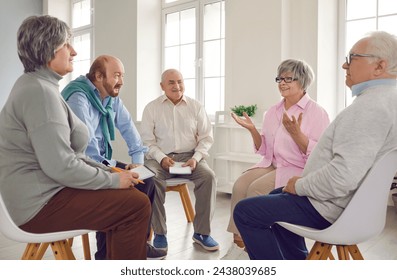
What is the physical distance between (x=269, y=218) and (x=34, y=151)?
0.92 metres

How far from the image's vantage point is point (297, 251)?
1707 millimetres

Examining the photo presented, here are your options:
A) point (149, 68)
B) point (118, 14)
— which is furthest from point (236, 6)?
point (118, 14)

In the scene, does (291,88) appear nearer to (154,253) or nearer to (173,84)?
(173,84)

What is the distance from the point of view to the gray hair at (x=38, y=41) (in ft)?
4.81

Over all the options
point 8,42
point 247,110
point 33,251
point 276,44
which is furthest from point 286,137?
point 8,42

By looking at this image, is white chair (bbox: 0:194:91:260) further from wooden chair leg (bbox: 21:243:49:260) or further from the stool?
the stool

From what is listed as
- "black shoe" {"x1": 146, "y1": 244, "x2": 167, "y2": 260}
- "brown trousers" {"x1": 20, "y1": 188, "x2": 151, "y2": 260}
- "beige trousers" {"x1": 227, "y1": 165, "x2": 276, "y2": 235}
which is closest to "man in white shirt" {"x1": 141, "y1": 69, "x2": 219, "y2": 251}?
"beige trousers" {"x1": 227, "y1": 165, "x2": 276, "y2": 235}

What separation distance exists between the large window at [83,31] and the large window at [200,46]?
161 centimetres

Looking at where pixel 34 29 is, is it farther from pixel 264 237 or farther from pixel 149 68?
pixel 149 68

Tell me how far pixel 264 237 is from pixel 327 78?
2.44 meters

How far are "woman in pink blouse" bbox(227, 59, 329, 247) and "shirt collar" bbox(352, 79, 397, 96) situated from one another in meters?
0.55

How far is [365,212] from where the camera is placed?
1.33 m

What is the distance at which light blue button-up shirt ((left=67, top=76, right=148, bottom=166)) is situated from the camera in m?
2.03

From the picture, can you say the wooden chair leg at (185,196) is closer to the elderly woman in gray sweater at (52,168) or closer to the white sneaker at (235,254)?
the white sneaker at (235,254)
